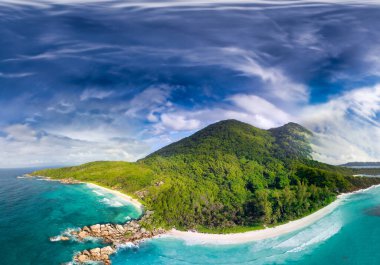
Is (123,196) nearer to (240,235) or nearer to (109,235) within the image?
(109,235)

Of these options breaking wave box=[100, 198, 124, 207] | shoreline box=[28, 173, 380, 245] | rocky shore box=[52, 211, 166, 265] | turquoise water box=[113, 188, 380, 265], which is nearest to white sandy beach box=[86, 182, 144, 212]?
breaking wave box=[100, 198, 124, 207]

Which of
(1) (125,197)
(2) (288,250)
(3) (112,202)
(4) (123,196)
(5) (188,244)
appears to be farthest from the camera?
(4) (123,196)

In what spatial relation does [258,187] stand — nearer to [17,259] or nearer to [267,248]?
[267,248]

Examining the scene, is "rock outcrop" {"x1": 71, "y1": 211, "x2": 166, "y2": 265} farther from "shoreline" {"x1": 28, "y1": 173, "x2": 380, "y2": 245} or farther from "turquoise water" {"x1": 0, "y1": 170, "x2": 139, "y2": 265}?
"shoreline" {"x1": 28, "y1": 173, "x2": 380, "y2": 245}

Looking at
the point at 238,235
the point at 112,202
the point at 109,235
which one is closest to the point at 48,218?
the point at 112,202

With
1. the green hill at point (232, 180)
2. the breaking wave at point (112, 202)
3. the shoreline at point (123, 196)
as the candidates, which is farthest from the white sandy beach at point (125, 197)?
the breaking wave at point (112, 202)

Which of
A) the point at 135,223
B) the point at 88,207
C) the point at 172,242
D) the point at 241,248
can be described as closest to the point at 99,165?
the point at 88,207
